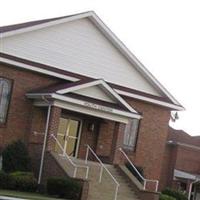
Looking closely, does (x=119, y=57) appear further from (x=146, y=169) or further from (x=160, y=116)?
(x=146, y=169)

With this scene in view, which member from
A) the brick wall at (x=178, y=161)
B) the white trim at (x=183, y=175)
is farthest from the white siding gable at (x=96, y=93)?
the white trim at (x=183, y=175)

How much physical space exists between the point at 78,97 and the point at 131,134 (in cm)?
585

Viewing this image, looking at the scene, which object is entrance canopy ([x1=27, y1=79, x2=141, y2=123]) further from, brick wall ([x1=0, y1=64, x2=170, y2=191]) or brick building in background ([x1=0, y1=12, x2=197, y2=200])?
brick wall ([x1=0, y1=64, x2=170, y2=191])

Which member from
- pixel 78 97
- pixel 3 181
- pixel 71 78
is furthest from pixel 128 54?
pixel 3 181

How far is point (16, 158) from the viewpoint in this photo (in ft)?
87.8

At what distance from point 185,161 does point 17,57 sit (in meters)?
19.0

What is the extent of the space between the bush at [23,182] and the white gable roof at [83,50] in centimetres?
625

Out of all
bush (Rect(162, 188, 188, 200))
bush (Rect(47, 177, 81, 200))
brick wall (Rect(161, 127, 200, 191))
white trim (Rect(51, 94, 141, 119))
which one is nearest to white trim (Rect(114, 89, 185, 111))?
white trim (Rect(51, 94, 141, 119))

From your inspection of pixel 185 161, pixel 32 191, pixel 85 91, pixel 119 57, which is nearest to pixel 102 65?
pixel 119 57

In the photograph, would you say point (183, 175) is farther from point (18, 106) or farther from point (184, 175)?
point (18, 106)

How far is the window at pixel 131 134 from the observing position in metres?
32.9

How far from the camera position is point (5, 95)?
28.2 meters

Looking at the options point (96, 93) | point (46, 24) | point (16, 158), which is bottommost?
point (16, 158)

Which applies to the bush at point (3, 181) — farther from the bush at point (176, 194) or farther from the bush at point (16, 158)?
the bush at point (176, 194)
